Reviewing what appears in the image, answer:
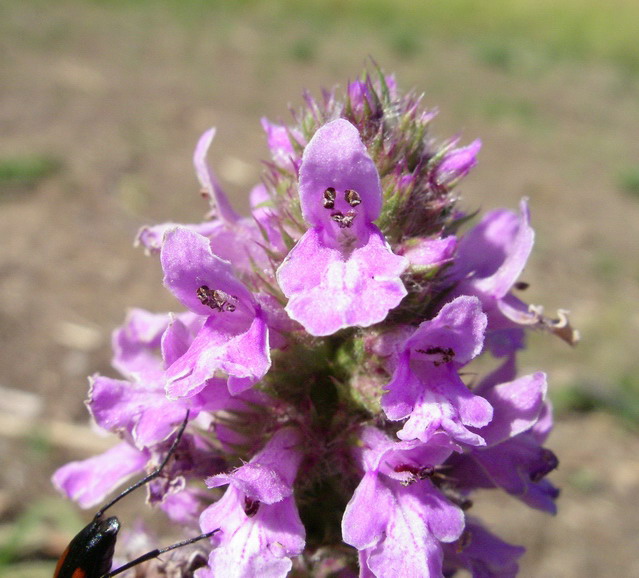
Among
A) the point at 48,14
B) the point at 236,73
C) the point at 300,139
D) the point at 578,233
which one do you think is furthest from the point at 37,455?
the point at 48,14

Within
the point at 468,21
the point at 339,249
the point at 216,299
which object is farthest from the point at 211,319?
the point at 468,21

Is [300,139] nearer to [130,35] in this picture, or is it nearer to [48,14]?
[130,35]

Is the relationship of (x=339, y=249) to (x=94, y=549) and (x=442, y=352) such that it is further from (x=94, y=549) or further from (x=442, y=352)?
(x=94, y=549)

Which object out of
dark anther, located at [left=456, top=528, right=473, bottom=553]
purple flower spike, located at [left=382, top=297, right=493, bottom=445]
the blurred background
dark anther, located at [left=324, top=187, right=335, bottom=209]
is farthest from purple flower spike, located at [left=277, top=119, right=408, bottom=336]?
dark anther, located at [left=456, top=528, right=473, bottom=553]

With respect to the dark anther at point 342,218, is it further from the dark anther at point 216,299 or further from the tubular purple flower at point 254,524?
the tubular purple flower at point 254,524

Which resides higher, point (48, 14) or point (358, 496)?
point (358, 496)
